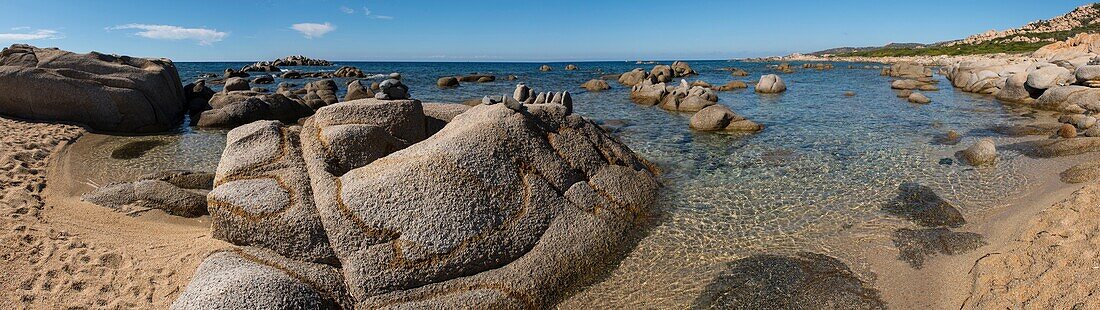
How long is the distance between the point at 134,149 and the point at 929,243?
2095cm

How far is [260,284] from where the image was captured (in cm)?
622

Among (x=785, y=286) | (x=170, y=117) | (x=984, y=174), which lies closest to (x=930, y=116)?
(x=984, y=174)

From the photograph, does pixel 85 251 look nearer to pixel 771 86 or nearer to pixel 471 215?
pixel 471 215

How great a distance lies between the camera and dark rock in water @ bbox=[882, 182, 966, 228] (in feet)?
32.1

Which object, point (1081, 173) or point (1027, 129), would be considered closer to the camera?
point (1081, 173)

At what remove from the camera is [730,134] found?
64.6ft

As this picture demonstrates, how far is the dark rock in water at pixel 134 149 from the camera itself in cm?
1544

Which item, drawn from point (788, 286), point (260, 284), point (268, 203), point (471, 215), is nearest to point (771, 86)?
point (788, 286)

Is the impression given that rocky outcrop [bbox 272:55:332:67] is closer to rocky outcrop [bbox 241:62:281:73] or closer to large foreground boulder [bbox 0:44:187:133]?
rocky outcrop [bbox 241:62:281:73]

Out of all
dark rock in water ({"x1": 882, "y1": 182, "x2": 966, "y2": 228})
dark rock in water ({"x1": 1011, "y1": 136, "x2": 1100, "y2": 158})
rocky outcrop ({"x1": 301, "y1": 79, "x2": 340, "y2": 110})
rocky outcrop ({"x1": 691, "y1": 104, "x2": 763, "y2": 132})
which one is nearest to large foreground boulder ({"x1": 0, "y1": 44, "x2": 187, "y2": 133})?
rocky outcrop ({"x1": 301, "y1": 79, "x2": 340, "y2": 110})

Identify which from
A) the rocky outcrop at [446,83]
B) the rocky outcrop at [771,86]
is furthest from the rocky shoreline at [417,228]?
the rocky outcrop at [446,83]

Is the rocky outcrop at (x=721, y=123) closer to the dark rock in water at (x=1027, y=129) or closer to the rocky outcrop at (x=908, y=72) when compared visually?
the dark rock in water at (x=1027, y=129)

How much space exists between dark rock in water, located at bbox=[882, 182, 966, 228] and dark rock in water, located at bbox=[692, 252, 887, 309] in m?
3.10

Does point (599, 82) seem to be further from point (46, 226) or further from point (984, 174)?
point (46, 226)
